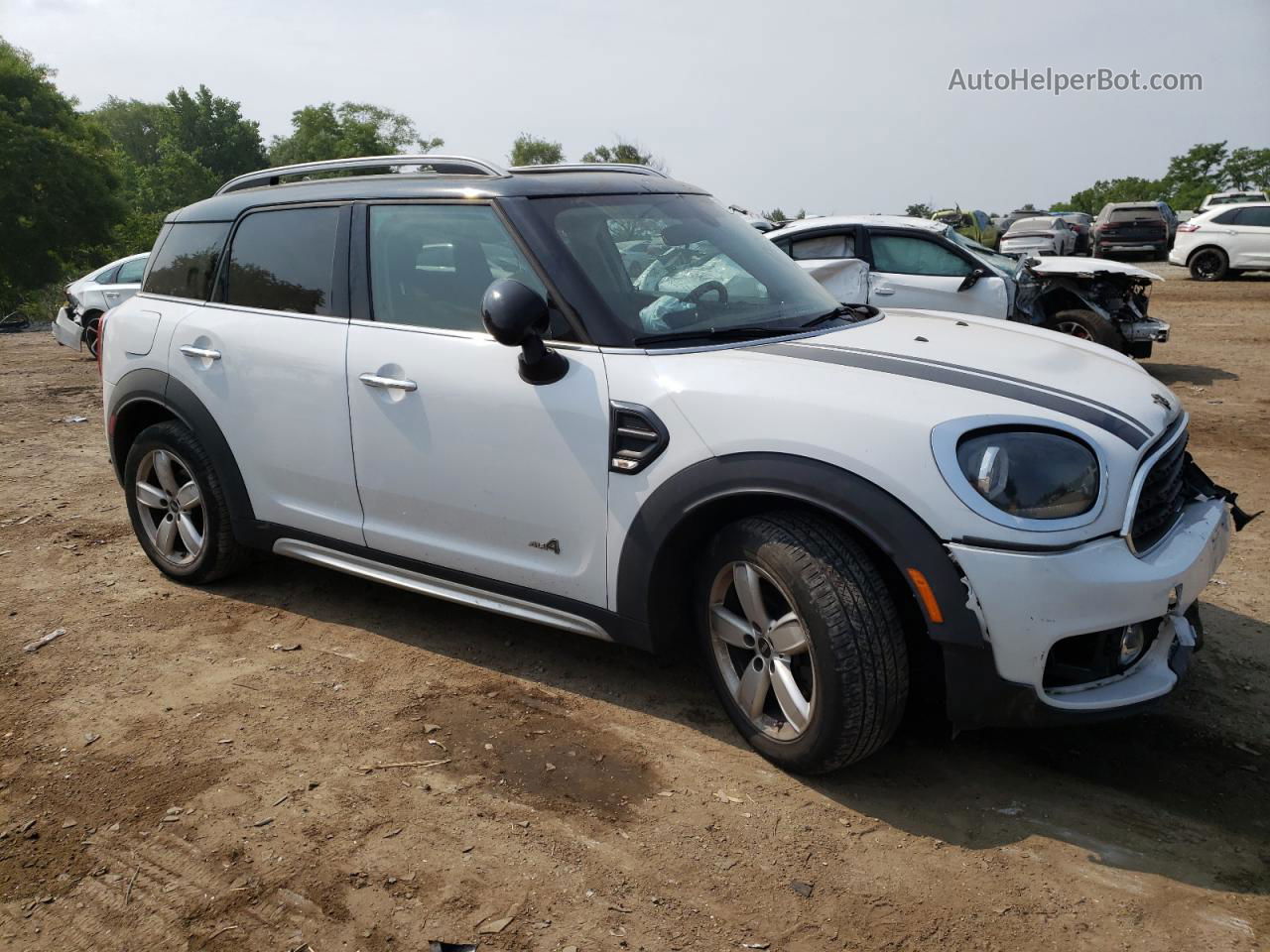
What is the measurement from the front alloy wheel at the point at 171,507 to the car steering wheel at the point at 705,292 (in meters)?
2.43

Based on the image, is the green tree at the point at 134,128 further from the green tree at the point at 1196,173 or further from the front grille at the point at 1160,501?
the front grille at the point at 1160,501

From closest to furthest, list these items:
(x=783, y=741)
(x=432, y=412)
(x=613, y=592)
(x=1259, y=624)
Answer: (x=783, y=741) → (x=613, y=592) → (x=432, y=412) → (x=1259, y=624)

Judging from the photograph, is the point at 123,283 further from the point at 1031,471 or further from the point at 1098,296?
the point at 1031,471

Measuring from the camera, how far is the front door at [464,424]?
3453mm

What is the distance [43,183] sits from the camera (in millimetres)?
46062

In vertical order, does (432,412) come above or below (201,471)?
above

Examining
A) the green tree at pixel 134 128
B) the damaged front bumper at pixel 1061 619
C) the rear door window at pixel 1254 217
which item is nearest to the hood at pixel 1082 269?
the damaged front bumper at pixel 1061 619

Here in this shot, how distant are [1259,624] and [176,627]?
4.52 meters

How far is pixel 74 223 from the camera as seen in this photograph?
4734 centimetres

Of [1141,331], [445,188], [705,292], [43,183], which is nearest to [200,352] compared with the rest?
[445,188]

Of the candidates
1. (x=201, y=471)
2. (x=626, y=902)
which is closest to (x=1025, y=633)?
(x=626, y=902)

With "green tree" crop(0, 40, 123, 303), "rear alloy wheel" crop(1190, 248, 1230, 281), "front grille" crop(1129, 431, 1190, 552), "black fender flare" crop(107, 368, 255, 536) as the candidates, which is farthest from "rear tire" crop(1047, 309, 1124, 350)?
"green tree" crop(0, 40, 123, 303)

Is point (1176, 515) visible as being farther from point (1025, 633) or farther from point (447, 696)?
point (447, 696)

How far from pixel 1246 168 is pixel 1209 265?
61.1m
